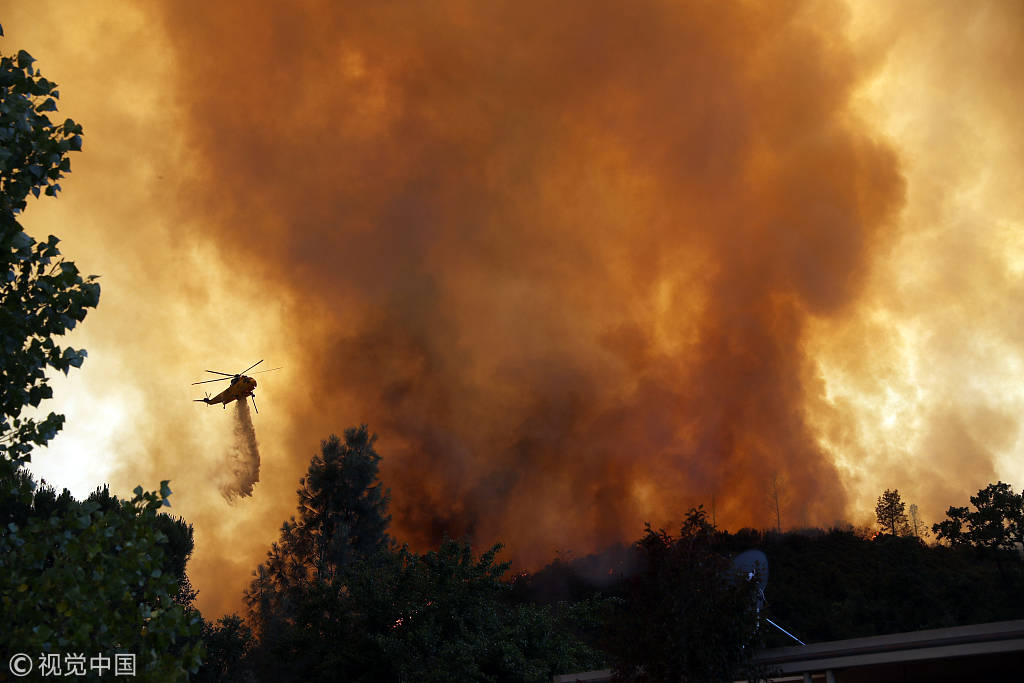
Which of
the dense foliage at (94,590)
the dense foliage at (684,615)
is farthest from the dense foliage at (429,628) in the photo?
the dense foliage at (94,590)

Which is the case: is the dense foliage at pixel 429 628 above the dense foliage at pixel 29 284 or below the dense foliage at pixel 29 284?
below

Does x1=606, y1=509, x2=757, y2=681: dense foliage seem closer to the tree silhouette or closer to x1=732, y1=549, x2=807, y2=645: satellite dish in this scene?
x1=732, y1=549, x2=807, y2=645: satellite dish

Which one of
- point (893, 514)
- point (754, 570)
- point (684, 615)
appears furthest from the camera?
point (893, 514)

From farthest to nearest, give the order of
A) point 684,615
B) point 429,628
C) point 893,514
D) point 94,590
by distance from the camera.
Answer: point 893,514 → point 429,628 → point 684,615 → point 94,590

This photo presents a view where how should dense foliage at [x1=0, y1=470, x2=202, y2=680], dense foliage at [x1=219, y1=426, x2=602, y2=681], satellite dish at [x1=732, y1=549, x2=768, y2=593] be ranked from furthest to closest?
dense foliage at [x1=219, y1=426, x2=602, y2=681] < satellite dish at [x1=732, y1=549, x2=768, y2=593] < dense foliage at [x1=0, y1=470, x2=202, y2=680]

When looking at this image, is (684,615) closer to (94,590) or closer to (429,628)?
(94,590)

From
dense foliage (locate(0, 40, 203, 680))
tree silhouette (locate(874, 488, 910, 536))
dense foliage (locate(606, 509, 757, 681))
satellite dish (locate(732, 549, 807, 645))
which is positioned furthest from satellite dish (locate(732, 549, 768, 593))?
tree silhouette (locate(874, 488, 910, 536))

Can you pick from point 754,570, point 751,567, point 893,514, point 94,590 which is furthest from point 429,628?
point 893,514

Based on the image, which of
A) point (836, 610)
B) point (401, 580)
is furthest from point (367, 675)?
point (836, 610)

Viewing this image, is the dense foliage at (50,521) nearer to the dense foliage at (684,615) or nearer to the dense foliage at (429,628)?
the dense foliage at (684,615)

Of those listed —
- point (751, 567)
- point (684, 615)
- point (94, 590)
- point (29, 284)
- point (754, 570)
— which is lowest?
point (684, 615)

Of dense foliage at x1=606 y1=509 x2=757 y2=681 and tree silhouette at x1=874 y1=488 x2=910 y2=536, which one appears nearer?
dense foliage at x1=606 y1=509 x2=757 y2=681

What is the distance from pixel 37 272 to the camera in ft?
31.5

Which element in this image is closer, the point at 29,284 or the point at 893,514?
the point at 29,284
